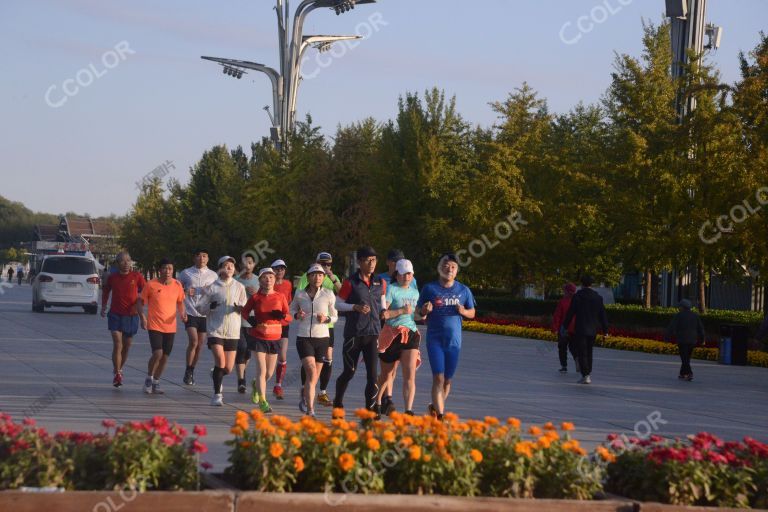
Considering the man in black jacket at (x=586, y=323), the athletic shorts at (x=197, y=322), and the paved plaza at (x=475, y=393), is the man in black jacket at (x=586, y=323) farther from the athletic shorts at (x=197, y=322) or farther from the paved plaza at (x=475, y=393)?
the athletic shorts at (x=197, y=322)

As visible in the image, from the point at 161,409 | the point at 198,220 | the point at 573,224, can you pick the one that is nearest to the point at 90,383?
the point at 161,409

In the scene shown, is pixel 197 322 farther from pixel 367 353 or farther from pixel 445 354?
pixel 445 354

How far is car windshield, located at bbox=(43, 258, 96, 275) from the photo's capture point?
3928 centimetres

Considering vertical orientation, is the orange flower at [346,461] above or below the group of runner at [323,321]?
below

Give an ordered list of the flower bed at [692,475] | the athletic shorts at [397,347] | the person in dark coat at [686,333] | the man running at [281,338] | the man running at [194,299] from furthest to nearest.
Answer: the person in dark coat at [686,333] < the man running at [194,299] < the man running at [281,338] < the athletic shorts at [397,347] < the flower bed at [692,475]

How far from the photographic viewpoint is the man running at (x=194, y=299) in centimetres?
1669

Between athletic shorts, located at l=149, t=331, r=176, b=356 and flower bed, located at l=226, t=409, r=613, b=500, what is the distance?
835 cm

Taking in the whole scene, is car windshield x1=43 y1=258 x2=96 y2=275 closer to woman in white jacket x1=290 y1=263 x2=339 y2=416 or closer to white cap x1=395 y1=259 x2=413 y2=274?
woman in white jacket x1=290 y1=263 x2=339 y2=416

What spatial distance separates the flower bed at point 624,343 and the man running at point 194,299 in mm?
13847

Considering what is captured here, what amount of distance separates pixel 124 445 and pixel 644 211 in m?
29.7

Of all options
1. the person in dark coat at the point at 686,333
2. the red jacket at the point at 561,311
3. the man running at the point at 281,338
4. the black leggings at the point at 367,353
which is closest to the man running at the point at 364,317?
the black leggings at the point at 367,353

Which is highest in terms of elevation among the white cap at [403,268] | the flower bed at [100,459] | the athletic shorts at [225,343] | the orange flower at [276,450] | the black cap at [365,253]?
the black cap at [365,253]

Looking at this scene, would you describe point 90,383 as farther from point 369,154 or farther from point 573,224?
point 369,154

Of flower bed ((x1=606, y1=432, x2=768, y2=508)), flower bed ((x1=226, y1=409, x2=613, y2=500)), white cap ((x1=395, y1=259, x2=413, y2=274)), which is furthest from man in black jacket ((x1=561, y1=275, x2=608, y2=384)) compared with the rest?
flower bed ((x1=226, y1=409, x2=613, y2=500))
